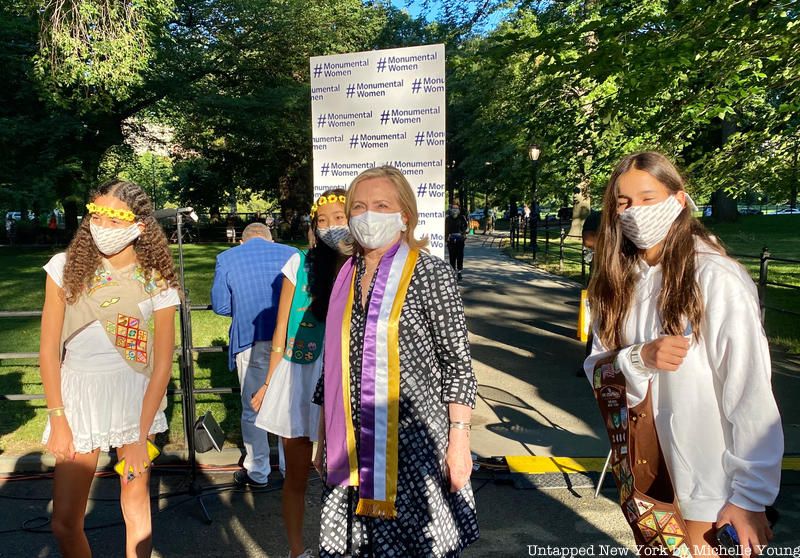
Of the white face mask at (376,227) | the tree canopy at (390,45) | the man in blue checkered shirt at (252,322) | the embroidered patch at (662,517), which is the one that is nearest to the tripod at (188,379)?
the man in blue checkered shirt at (252,322)

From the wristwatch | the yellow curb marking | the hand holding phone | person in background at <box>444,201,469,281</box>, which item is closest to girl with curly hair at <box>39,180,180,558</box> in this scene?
the wristwatch

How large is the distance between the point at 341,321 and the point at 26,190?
66.6 ft

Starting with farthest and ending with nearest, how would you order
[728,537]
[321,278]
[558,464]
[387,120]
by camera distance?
[387,120] < [558,464] < [321,278] < [728,537]

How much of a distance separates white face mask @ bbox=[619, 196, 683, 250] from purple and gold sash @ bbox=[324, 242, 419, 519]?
2.68 ft

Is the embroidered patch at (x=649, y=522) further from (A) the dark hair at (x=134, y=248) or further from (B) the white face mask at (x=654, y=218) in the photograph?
(A) the dark hair at (x=134, y=248)

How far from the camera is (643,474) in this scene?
2180mm

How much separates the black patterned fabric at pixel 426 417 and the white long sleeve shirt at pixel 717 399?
616mm

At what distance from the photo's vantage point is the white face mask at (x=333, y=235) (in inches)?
130

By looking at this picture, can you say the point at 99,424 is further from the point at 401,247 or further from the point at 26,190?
the point at 26,190

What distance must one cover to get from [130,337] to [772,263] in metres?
19.1

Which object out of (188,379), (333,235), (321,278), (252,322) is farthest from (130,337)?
(188,379)

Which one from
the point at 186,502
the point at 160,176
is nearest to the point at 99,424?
the point at 186,502

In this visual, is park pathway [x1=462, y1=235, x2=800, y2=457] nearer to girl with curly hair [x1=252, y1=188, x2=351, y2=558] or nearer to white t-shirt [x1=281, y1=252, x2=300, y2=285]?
girl with curly hair [x1=252, y1=188, x2=351, y2=558]

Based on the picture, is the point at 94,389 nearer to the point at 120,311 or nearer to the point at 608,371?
the point at 120,311
